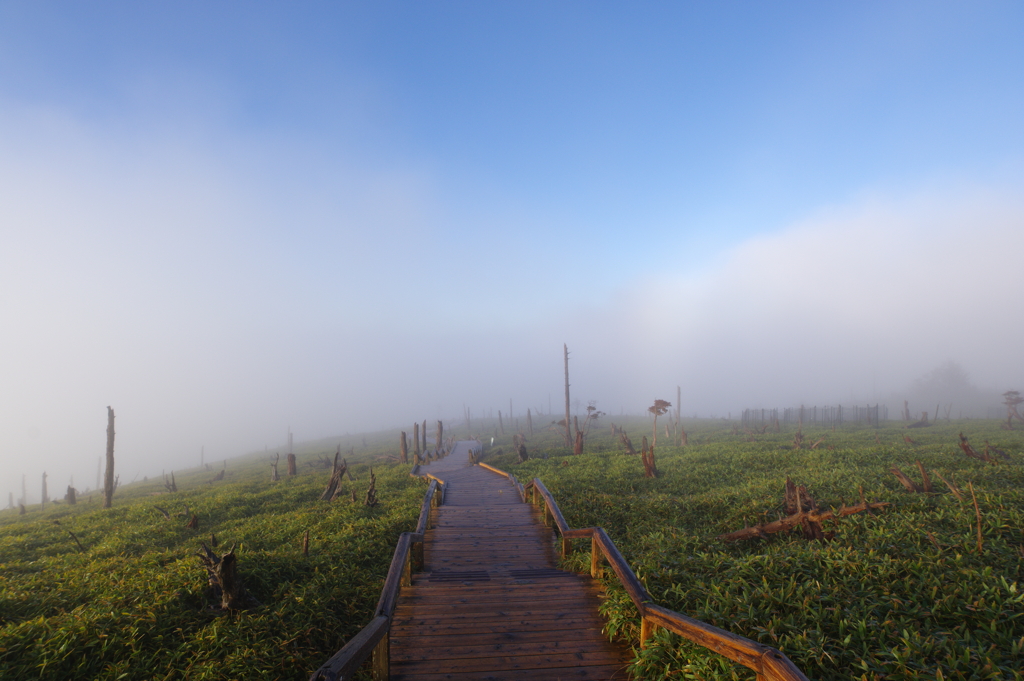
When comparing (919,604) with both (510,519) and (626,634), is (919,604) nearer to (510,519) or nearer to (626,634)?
(626,634)

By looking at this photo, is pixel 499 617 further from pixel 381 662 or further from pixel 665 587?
pixel 665 587

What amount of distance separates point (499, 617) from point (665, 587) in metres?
2.53

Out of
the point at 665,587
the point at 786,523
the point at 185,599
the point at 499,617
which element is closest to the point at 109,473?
the point at 185,599

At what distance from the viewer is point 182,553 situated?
9914 millimetres

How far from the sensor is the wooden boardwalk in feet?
15.8

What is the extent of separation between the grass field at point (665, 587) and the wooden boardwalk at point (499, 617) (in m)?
0.48

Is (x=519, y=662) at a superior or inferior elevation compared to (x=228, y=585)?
inferior

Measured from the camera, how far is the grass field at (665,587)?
4.89m

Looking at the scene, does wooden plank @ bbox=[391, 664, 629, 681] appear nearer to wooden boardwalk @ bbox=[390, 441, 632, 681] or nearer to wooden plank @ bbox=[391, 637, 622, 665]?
wooden boardwalk @ bbox=[390, 441, 632, 681]

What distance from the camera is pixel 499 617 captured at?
5922 millimetres

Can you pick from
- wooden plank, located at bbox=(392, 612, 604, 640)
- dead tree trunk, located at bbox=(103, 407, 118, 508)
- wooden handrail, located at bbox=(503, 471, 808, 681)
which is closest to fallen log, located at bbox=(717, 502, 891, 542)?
wooden handrail, located at bbox=(503, 471, 808, 681)

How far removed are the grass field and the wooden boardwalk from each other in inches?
18.8

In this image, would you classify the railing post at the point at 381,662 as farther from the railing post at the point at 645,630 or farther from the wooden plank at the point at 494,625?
the railing post at the point at 645,630

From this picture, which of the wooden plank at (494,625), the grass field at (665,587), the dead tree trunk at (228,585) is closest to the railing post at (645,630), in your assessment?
the grass field at (665,587)
